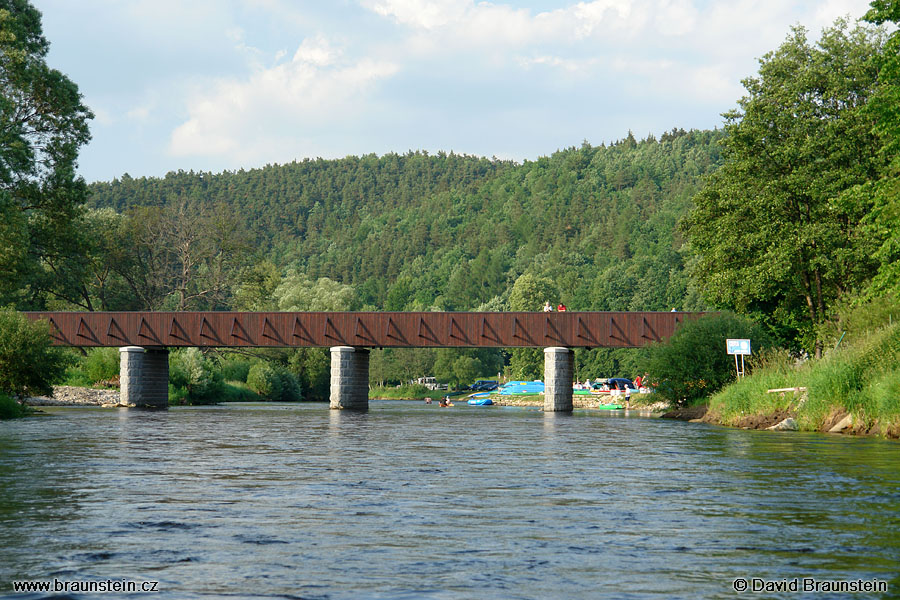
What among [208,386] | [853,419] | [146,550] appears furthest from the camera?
[208,386]

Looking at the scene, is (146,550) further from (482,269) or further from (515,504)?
(482,269)

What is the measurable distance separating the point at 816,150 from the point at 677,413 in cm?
1290

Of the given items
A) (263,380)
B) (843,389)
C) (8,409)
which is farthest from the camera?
(263,380)

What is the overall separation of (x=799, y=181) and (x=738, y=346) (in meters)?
8.55

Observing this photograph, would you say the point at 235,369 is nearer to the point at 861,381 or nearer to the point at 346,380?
the point at 346,380

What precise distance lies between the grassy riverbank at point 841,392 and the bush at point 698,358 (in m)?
8.48

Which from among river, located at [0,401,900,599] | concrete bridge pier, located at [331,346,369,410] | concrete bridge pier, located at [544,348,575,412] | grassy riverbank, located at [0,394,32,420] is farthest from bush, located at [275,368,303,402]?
river, located at [0,401,900,599]

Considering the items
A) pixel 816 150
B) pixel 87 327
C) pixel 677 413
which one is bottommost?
pixel 677 413

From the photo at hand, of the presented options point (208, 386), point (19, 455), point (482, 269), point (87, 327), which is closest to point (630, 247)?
point (482, 269)

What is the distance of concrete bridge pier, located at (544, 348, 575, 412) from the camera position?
192ft

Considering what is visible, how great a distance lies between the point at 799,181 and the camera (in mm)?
43094

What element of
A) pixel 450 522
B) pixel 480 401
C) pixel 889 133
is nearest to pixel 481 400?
pixel 480 401

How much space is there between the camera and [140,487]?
14.2m

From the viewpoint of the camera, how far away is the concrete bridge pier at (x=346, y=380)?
195 ft
